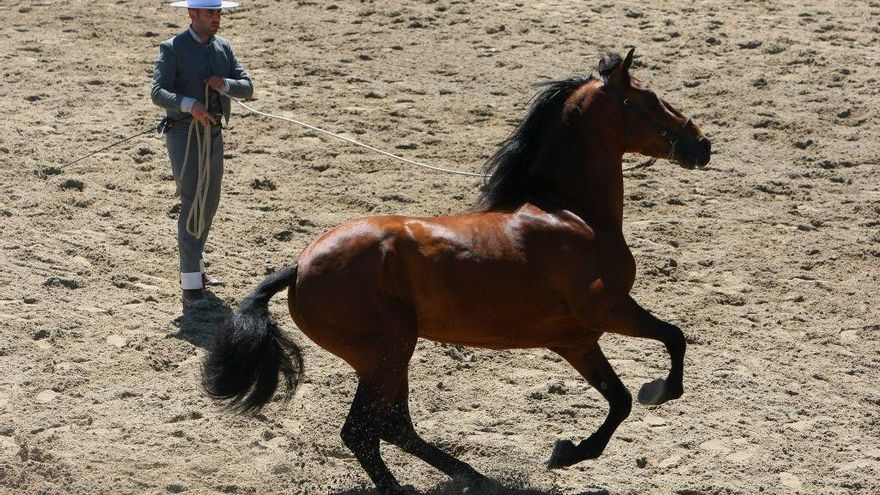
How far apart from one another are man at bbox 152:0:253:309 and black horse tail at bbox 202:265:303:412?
2.20 m

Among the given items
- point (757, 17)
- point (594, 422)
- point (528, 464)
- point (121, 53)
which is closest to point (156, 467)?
point (528, 464)

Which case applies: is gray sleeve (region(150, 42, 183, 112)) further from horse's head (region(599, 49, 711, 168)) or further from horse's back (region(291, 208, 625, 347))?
horse's head (region(599, 49, 711, 168))

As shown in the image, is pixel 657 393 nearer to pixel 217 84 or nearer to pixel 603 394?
pixel 603 394

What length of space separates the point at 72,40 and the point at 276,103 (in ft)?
8.52

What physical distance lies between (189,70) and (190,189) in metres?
0.74

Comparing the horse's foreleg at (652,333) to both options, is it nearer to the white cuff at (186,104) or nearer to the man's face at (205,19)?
the white cuff at (186,104)

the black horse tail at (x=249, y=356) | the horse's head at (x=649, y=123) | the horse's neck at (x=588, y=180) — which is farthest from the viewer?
the horse's head at (x=649, y=123)

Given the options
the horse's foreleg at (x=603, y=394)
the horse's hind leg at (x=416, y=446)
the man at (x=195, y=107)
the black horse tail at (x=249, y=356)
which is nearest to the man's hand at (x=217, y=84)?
the man at (x=195, y=107)

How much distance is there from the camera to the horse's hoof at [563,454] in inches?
230

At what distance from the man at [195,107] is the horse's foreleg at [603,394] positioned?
2.81 meters

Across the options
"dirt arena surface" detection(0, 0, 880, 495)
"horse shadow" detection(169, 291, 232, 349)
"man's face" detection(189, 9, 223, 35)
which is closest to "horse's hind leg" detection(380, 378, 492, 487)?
"dirt arena surface" detection(0, 0, 880, 495)

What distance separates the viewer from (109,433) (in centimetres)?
623

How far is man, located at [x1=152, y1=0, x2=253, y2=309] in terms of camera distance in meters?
7.66

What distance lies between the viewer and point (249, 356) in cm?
559
